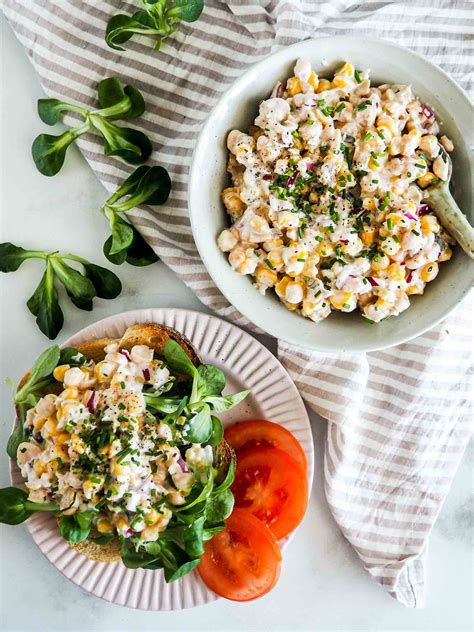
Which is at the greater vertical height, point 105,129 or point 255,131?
point 255,131

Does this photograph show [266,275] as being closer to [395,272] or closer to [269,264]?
[269,264]

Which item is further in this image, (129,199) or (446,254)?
(129,199)

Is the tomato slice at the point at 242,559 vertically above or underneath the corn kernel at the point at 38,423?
underneath

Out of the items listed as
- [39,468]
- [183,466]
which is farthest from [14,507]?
[183,466]

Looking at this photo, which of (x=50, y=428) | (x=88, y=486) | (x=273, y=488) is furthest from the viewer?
(x=273, y=488)

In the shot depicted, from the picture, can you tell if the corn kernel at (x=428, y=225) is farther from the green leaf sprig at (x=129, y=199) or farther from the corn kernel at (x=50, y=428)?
the corn kernel at (x=50, y=428)

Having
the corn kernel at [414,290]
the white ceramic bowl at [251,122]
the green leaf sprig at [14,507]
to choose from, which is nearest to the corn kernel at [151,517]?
the green leaf sprig at [14,507]

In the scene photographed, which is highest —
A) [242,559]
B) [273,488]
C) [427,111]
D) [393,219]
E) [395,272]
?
[427,111]
